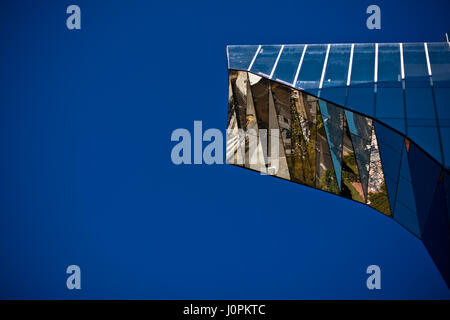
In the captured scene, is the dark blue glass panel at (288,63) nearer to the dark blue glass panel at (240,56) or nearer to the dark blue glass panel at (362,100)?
the dark blue glass panel at (240,56)

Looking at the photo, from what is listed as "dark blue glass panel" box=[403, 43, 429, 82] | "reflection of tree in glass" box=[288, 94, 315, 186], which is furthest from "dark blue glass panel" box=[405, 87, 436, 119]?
"reflection of tree in glass" box=[288, 94, 315, 186]

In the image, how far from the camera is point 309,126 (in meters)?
21.3

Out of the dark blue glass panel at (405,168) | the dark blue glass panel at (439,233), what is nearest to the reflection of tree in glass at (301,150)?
the dark blue glass panel at (405,168)

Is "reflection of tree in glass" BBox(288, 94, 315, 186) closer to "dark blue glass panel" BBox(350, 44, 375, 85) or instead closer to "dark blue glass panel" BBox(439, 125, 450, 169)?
"dark blue glass panel" BBox(350, 44, 375, 85)

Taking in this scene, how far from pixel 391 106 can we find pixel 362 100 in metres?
1.53

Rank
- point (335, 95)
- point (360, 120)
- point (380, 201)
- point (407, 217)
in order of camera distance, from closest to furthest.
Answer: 1. point (360, 120)
2. point (407, 217)
3. point (335, 95)
4. point (380, 201)

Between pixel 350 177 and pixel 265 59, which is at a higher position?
→ pixel 265 59

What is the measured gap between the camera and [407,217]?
61.1ft

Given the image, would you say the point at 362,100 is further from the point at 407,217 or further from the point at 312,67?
the point at 407,217

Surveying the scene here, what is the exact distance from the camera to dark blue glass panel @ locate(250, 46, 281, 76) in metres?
22.3

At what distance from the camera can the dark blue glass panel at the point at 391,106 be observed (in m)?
16.0

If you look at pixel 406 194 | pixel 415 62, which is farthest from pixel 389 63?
pixel 406 194
